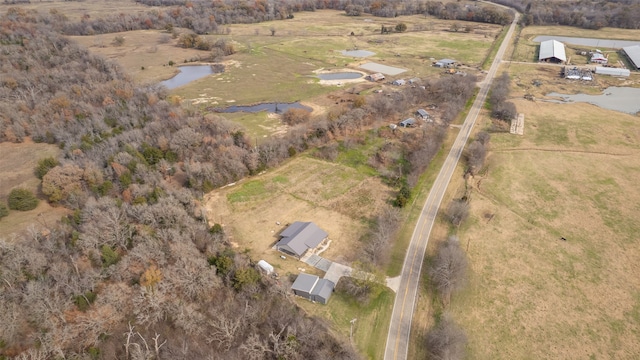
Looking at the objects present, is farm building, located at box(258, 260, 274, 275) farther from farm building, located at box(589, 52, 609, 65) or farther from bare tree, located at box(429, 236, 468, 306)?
farm building, located at box(589, 52, 609, 65)

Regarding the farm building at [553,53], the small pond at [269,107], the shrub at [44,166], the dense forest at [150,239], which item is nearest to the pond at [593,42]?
the farm building at [553,53]

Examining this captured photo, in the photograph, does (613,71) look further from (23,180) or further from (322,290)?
(23,180)

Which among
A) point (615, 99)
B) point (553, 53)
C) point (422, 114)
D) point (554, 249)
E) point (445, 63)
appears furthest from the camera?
point (553, 53)

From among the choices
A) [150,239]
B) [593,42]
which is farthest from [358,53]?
[150,239]

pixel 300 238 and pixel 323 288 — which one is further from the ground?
pixel 300 238

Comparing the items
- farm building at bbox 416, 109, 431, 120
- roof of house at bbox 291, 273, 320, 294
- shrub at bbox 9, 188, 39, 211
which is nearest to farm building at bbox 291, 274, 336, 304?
roof of house at bbox 291, 273, 320, 294

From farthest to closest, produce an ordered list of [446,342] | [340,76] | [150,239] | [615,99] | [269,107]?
[340,76], [615,99], [269,107], [150,239], [446,342]

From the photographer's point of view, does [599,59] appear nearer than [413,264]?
No

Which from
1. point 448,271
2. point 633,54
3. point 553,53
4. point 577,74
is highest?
point 553,53
